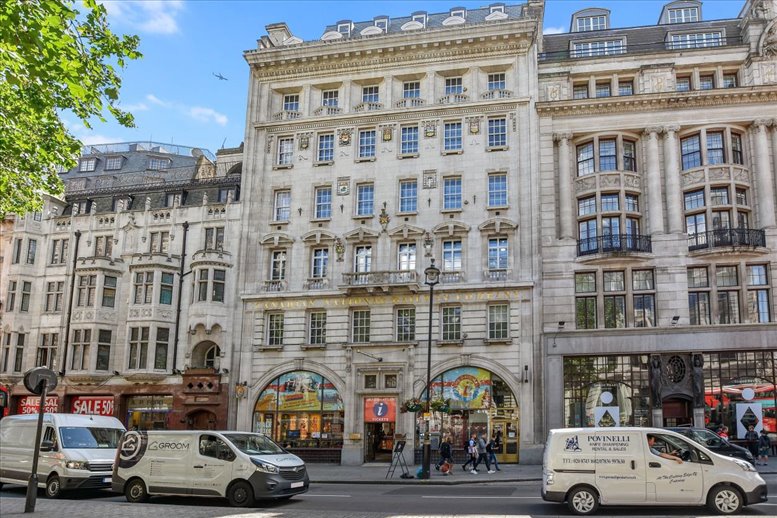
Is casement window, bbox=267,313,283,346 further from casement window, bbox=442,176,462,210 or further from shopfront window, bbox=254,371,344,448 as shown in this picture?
casement window, bbox=442,176,462,210

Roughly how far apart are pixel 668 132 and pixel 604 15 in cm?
1081

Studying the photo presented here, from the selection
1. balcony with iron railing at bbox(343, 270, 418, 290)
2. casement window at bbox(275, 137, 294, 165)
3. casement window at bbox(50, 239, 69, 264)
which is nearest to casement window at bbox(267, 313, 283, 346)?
balcony with iron railing at bbox(343, 270, 418, 290)

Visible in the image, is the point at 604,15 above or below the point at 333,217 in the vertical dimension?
above

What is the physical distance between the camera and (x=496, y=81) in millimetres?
39469

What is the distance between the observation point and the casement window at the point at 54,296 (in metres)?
42.9

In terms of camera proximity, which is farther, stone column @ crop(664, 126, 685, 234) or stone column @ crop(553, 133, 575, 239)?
stone column @ crop(553, 133, 575, 239)

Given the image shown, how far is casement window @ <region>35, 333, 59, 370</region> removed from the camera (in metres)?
42.1

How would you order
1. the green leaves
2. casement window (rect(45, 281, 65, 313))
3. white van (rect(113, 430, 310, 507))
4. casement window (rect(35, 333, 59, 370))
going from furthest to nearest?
casement window (rect(45, 281, 65, 313)) → casement window (rect(35, 333, 59, 370)) → white van (rect(113, 430, 310, 507)) → the green leaves

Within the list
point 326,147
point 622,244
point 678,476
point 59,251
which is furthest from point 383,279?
point 678,476

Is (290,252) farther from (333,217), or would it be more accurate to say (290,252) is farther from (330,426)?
(330,426)

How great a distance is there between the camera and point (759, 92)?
116 ft

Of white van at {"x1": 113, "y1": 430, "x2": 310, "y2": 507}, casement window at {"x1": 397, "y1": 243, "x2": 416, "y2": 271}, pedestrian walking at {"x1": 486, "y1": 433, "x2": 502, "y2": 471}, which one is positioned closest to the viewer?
white van at {"x1": 113, "y1": 430, "x2": 310, "y2": 507}

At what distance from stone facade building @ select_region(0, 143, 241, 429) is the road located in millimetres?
17143

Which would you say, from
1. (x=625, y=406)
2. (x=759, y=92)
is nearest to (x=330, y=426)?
(x=625, y=406)
